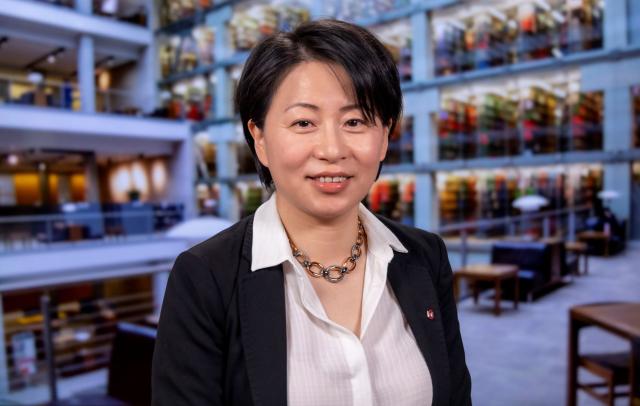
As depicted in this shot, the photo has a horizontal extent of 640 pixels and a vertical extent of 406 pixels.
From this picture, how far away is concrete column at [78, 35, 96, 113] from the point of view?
1410 cm

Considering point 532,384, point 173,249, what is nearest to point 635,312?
point 532,384

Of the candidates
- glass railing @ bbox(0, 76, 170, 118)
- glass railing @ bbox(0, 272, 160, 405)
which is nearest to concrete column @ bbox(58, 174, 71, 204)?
glass railing @ bbox(0, 272, 160, 405)

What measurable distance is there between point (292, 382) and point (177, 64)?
22.1 meters

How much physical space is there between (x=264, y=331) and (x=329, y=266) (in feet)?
0.65

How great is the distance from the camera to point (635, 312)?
2439mm

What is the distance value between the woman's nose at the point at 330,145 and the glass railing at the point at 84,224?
1041 centimetres

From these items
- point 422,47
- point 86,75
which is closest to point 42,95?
point 86,75

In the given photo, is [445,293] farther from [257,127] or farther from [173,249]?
[173,249]

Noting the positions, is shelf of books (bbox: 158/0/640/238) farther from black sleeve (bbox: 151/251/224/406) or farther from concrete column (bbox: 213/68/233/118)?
black sleeve (bbox: 151/251/224/406)

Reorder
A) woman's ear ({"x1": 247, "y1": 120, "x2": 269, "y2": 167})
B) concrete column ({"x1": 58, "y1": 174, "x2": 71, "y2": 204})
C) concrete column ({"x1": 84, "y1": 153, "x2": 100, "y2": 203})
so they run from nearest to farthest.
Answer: woman's ear ({"x1": 247, "y1": 120, "x2": 269, "y2": 167}), concrete column ({"x1": 84, "y1": 153, "x2": 100, "y2": 203}), concrete column ({"x1": 58, "y1": 174, "x2": 71, "y2": 204})

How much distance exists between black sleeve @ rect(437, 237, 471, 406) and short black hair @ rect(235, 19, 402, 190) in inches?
15.7

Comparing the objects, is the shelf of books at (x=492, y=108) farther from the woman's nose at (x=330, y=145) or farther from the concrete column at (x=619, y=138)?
the woman's nose at (x=330, y=145)

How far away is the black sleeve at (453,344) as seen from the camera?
3.34 feet

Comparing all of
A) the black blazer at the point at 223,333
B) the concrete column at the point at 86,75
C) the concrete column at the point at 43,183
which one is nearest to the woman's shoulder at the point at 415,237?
the black blazer at the point at 223,333
